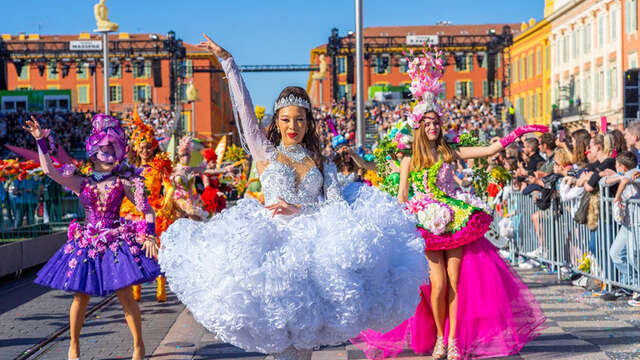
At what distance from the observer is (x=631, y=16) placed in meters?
43.5

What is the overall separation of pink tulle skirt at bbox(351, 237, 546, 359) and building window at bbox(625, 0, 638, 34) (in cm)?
3921

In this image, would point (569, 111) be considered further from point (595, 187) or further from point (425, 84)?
point (425, 84)

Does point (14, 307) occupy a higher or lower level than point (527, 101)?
lower

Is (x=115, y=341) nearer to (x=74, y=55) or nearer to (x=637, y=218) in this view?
(x=637, y=218)

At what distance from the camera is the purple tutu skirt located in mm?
6297

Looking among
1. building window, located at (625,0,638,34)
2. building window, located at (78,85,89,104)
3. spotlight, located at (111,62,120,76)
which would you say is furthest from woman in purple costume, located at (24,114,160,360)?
building window, located at (78,85,89,104)

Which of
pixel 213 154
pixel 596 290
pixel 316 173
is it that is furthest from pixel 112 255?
pixel 213 154

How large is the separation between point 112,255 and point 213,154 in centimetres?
727

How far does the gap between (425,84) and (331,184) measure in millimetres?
2732

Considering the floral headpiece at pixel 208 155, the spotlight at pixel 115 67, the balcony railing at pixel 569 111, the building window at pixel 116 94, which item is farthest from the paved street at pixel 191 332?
the building window at pixel 116 94

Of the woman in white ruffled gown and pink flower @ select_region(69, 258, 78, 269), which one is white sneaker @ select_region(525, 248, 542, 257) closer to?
pink flower @ select_region(69, 258, 78, 269)

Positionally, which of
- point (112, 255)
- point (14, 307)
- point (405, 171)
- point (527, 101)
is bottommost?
point (14, 307)

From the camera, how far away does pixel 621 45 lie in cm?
4591

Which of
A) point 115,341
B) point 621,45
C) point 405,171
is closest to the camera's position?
point 405,171
